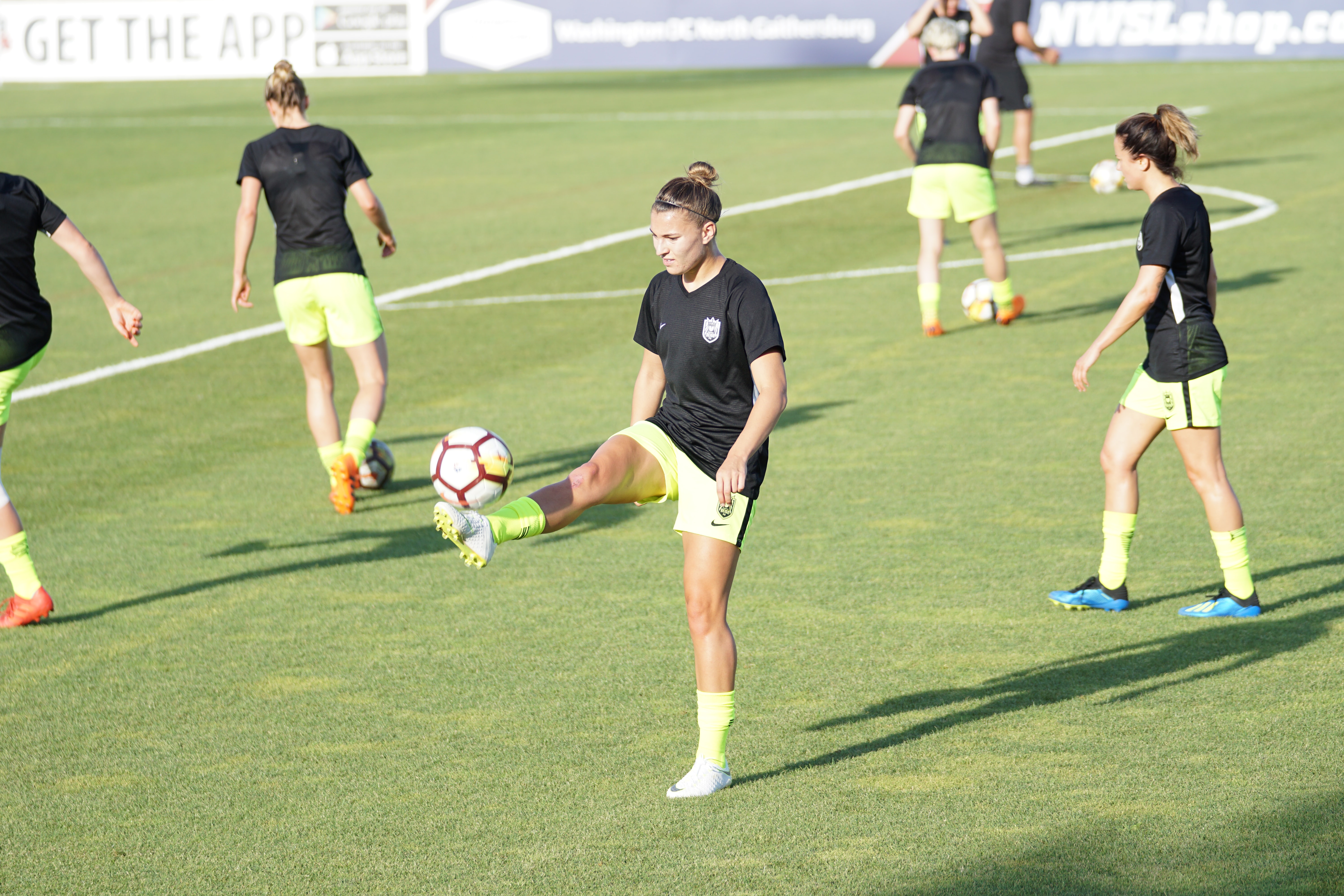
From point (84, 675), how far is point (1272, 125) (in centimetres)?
2477

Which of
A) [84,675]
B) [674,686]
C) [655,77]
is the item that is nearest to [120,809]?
[84,675]

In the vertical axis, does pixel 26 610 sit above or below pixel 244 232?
below

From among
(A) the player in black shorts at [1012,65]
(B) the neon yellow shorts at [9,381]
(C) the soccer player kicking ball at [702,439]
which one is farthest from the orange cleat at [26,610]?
(A) the player in black shorts at [1012,65]

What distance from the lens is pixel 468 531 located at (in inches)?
202

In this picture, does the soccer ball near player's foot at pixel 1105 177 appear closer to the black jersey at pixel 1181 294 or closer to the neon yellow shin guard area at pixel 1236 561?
the black jersey at pixel 1181 294

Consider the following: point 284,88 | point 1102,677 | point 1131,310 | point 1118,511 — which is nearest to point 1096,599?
point 1118,511

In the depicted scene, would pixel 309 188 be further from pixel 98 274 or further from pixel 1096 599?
pixel 1096 599

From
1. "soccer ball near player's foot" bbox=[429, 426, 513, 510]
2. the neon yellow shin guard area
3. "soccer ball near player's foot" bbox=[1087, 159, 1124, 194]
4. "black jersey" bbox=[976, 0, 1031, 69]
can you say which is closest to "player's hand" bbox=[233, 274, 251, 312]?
"soccer ball near player's foot" bbox=[429, 426, 513, 510]

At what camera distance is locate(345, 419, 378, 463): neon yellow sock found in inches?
379

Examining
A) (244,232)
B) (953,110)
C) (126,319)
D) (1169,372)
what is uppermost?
(953,110)

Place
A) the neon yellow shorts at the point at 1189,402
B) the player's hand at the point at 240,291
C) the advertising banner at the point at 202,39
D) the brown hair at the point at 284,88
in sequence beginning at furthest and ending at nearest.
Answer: the advertising banner at the point at 202,39 < the player's hand at the point at 240,291 < the brown hair at the point at 284,88 < the neon yellow shorts at the point at 1189,402

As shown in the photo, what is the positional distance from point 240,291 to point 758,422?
5.57 m

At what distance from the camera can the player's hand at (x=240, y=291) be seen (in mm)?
9820

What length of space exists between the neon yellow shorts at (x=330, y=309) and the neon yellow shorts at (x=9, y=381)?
2.13m
